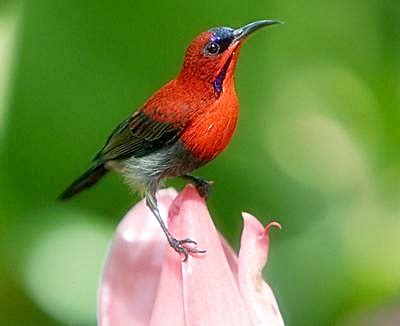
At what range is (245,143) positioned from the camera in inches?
40.1

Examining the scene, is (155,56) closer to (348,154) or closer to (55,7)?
(55,7)

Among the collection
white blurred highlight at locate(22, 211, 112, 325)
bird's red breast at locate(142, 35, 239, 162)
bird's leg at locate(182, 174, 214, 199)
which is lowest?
white blurred highlight at locate(22, 211, 112, 325)

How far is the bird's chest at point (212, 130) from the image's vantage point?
1.82 feet

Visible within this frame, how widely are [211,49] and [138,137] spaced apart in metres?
0.08

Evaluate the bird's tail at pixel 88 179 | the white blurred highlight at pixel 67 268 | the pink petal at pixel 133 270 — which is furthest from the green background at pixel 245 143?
the pink petal at pixel 133 270

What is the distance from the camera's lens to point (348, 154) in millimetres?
1053

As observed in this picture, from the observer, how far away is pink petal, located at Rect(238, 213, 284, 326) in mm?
493

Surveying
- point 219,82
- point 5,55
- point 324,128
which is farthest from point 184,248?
point 324,128

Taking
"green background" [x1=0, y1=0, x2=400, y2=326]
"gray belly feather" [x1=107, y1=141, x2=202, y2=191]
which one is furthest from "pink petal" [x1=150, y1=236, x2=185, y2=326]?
"green background" [x1=0, y1=0, x2=400, y2=326]

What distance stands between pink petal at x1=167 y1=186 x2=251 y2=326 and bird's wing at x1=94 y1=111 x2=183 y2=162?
0.08 metres

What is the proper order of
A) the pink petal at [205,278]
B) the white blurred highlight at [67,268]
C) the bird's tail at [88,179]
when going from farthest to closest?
the white blurred highlight at [67,268] < the bird's tail at [88,179] < the pink petal at [205,278]

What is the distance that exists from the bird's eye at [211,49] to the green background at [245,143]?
1.15ft

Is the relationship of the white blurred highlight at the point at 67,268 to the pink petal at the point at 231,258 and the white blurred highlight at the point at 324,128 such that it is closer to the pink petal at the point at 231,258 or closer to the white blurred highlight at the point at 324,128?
the white blurred highlight at the point at 324,128

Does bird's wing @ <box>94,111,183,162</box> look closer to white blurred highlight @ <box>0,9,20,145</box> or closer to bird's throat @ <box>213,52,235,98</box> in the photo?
bird's throat @ <box>213,52,235,98</box>
